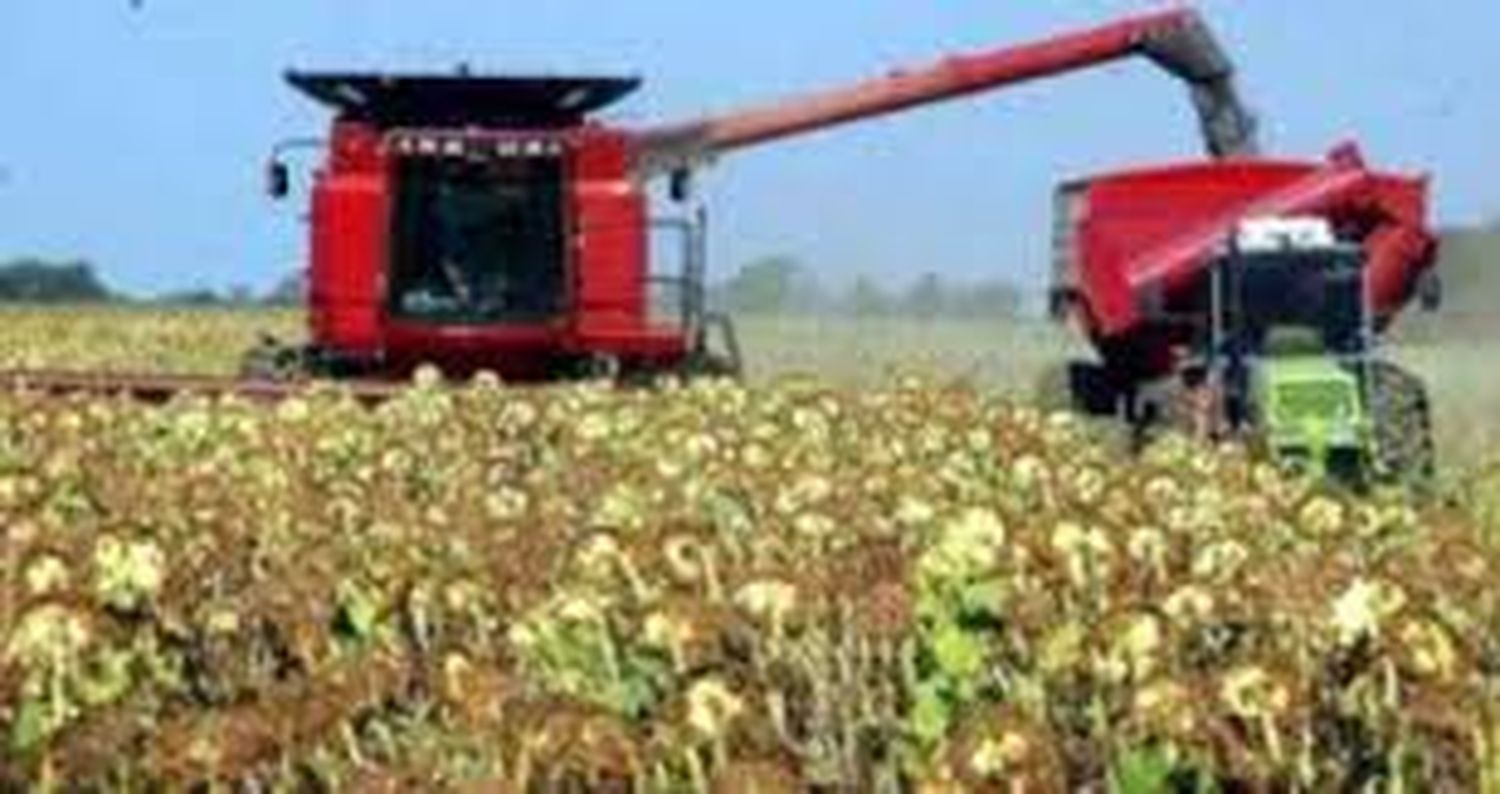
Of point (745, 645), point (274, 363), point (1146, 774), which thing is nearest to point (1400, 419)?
point (274, 363)

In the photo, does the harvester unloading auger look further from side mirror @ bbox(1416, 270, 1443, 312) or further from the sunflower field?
the sunflower field

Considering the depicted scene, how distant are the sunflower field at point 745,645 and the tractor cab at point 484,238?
13.4 metres

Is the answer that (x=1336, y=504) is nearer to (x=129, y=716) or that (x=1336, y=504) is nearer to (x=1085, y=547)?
(x=1085, y=547)

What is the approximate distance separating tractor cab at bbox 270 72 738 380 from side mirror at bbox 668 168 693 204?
256mm

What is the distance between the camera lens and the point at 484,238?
73.3 feet

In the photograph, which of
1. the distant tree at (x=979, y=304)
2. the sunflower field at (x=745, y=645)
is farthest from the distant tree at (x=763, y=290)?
the sunflower field at (x=745, y=645)

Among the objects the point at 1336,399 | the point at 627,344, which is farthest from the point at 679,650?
the point at 627,344

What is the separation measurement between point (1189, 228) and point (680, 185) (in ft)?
10.8

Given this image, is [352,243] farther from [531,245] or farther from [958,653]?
[958,653]

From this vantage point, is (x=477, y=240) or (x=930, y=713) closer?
(x=930, y=713)

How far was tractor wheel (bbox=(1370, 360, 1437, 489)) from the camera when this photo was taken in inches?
745

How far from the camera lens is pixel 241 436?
11812 millimetres

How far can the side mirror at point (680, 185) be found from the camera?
21.4 m

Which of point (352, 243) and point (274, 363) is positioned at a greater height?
point (352, 243)
